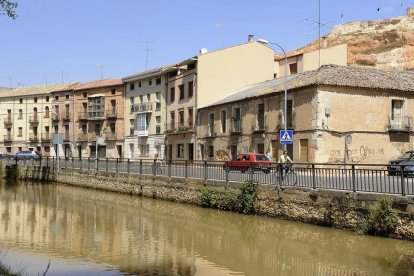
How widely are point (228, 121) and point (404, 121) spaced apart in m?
12.9

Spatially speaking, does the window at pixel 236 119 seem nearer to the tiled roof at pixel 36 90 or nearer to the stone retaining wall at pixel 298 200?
the stone retaining wall at pixel 298 200

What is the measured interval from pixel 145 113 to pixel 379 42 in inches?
2037

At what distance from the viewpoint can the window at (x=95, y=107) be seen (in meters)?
61.9

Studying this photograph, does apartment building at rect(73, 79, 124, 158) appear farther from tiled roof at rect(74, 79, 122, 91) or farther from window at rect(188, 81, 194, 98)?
window at rect(188, 81, 194, 98)

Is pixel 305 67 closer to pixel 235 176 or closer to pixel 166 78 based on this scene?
pixel 166 78

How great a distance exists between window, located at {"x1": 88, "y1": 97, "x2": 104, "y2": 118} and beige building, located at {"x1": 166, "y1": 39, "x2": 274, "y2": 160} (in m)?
17.2

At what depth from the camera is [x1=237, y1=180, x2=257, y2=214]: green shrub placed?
19.3 metres

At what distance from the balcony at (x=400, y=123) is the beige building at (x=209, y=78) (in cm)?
1653

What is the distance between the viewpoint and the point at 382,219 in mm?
13672

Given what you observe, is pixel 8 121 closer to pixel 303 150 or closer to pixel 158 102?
pixel 158 102

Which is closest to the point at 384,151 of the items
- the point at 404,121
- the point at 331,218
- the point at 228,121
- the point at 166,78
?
the point at 404,121

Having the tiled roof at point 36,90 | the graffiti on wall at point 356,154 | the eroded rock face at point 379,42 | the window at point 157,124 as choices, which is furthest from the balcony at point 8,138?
the graffiti on wall at point 356,154

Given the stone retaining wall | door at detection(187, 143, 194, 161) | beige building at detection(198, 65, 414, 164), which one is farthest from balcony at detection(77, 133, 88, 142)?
the stone retaining wall

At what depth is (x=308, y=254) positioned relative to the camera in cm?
1313
